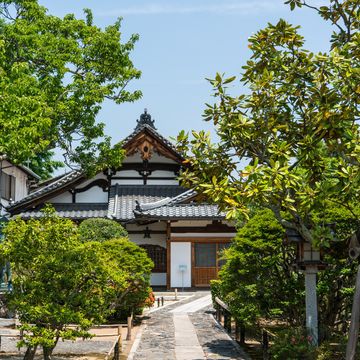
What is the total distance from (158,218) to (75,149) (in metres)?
12.0

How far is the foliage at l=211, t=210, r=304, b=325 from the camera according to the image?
44.1 feet

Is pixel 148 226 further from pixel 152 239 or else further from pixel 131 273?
pixel 131 273

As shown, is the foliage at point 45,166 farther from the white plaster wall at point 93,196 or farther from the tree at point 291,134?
the tree at point 291,134

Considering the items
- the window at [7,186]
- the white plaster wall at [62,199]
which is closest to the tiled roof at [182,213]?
the white plaster wall at [62,199]

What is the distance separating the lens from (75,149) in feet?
62.2

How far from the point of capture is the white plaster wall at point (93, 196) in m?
34.7

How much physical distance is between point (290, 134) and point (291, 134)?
0.8 inches

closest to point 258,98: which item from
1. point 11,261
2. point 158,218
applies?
point 11,261

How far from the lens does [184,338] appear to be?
1688cm

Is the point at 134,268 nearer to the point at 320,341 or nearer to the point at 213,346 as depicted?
the point at 213,346

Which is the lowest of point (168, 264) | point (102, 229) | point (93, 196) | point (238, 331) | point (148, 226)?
point (238, 331)

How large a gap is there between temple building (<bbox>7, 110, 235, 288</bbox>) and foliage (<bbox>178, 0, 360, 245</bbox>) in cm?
1860

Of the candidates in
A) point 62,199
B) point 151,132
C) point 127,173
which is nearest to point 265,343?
point 151,132

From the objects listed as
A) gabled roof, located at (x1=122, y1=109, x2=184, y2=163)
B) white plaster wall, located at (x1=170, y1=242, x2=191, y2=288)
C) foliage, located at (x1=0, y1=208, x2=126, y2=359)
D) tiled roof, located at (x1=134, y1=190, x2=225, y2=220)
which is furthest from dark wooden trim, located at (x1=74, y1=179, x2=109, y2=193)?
foliage, located at (x1=0, y1=208, x2=126, y2=359)
